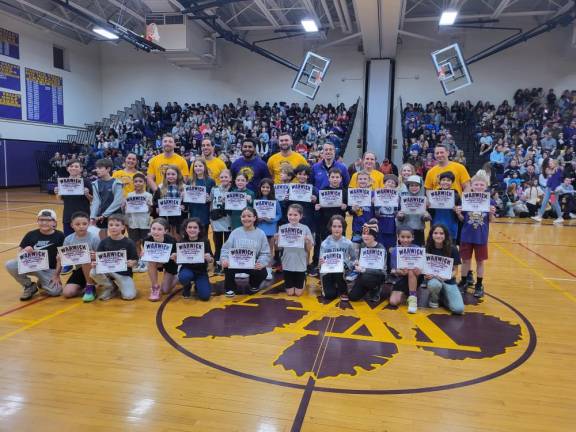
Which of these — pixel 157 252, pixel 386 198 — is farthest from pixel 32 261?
pixel 386 198

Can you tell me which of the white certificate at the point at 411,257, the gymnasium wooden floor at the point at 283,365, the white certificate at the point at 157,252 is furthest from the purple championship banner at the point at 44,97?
the white certificate at the point at 411,257

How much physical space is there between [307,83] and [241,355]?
13516 mm

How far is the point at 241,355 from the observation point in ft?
10.4

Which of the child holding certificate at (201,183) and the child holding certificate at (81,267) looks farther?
the child holding certificate at (201,183)

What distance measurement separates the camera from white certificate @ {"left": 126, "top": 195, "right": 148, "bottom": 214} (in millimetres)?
5141

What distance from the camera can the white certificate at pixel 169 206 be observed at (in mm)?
5129

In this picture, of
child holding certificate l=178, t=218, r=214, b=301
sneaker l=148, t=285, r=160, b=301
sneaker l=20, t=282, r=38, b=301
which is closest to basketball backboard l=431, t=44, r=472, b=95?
child holding certificate l=178, t=218, r=214, b=301

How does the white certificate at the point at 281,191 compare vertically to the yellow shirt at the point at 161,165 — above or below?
below

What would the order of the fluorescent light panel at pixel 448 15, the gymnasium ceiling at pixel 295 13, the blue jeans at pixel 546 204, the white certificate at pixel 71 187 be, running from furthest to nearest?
the gymnasium ceiling at pixel 295 13 → the fluorescent light panel at pixel 448 15 → the blue jeans at pixel 546 204 → the white certificate at pixel 71 187

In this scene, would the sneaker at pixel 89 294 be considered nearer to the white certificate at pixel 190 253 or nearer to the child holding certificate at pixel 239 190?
the white certificate at pixel 190 253

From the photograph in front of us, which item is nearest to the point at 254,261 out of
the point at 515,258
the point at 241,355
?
the point at 241,355

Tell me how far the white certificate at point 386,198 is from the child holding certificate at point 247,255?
4.62 feet

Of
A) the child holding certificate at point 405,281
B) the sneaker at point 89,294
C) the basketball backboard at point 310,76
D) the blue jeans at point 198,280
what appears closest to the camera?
the child holding certificate at point 405,281

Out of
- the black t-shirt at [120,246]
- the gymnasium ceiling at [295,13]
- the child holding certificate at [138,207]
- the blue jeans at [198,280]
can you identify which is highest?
the gymnasium ceiling at [295,13]
